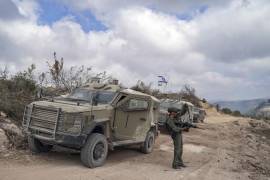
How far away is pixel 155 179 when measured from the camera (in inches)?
424

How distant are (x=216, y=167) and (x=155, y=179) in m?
3.02

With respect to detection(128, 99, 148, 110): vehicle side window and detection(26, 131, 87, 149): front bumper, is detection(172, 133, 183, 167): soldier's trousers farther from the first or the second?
detection(26, 131, 87, 149): front bumper

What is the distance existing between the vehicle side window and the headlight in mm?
2243

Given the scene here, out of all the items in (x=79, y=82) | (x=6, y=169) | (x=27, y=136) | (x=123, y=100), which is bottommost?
(x=6, y=169)

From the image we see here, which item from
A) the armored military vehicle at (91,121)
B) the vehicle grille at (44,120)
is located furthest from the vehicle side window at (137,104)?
the vehicle grille at (44,120)

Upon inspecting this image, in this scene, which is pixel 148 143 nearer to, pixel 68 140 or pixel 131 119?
pixel 131 119

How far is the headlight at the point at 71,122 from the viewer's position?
11.1 meters

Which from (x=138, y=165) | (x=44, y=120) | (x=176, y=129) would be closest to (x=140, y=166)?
(x=138, y=165)

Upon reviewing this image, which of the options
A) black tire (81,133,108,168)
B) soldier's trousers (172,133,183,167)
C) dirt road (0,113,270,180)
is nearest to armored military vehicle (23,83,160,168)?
black tire (81,133,108,168)

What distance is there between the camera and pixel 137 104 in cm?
1359

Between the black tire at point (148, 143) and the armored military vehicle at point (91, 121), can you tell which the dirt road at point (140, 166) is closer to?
the black tire at point (148, 143)

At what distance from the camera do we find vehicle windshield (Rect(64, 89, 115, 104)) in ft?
41.6

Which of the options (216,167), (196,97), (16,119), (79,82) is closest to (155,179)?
(216,167)

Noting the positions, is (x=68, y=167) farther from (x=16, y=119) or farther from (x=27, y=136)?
(x=16, y=119)
